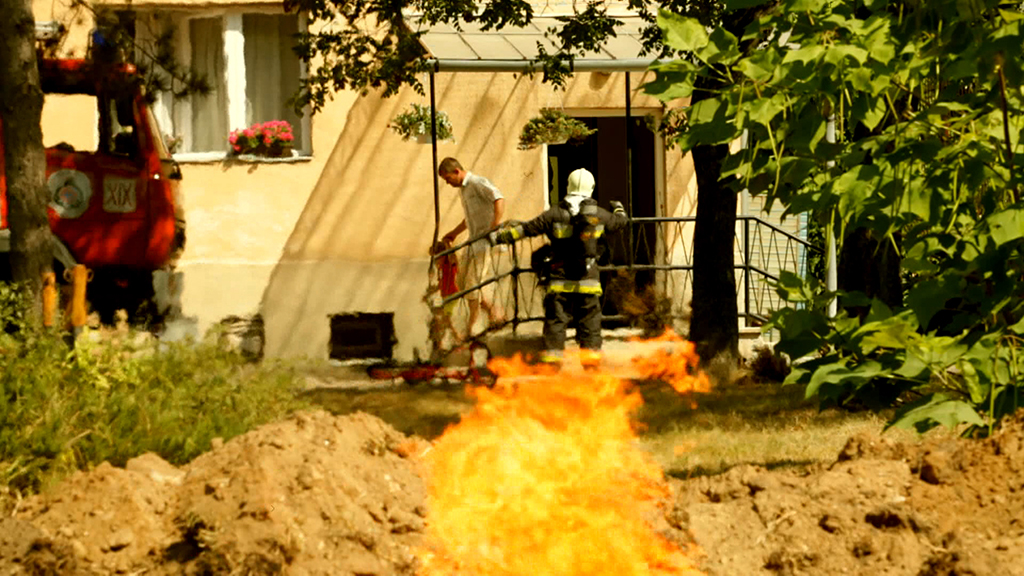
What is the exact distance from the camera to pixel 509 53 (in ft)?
51.9

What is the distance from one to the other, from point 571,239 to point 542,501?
7.16 meters

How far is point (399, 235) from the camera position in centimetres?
1697

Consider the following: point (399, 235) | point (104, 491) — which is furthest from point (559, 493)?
point (399, 235)

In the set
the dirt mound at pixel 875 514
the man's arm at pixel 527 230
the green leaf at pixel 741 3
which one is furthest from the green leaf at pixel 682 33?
the man's arm at pixel 527 230

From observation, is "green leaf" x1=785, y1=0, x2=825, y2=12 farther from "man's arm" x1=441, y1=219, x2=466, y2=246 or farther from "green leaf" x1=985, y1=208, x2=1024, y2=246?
"man's arm" x1=441, y1=219, x2=466, y2=246

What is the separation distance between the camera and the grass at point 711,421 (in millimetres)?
10055

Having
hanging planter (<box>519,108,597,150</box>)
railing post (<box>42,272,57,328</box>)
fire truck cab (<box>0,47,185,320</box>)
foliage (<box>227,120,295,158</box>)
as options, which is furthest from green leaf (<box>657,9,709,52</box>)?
foliage (<box>227,120,295,158</box>)

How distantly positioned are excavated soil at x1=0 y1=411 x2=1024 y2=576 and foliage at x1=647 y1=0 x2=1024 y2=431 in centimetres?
35

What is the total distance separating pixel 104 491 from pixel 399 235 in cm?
1070

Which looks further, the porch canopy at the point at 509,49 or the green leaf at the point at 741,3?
the porch canopy at the point at 509,49

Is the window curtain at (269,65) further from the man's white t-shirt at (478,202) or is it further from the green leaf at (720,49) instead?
the green leaf at (720,49)

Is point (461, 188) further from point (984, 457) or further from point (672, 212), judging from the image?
point (984, 457)

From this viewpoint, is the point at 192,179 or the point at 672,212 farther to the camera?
the point at 672,212

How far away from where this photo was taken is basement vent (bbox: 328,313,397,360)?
54.6ft
